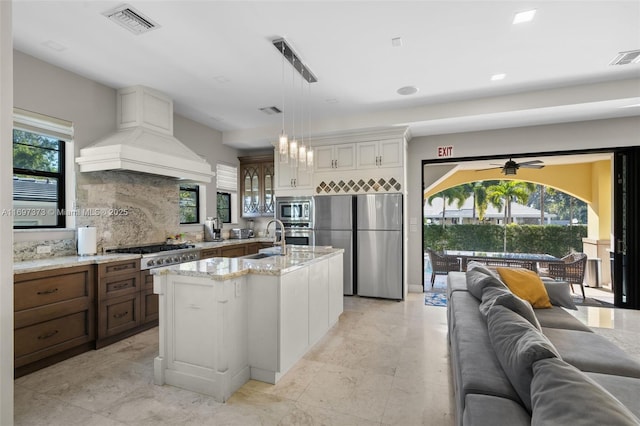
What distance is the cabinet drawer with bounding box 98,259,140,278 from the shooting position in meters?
3.12

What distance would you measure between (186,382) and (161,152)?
258 centimetres

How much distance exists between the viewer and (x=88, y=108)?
142 inches

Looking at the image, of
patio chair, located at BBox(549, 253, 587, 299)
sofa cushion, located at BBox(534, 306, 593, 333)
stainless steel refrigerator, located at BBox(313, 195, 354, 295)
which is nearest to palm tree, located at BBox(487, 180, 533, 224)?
patio chair, located at BBox(549, 253, 587, 299)

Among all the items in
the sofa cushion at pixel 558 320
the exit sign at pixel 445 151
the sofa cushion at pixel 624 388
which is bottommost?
the sofa cushion at pixel 558 320

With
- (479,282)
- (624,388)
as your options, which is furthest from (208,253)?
(624,388)

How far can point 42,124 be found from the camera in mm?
3197

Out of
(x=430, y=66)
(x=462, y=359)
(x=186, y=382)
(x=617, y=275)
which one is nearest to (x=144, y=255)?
(x=186, y=382)

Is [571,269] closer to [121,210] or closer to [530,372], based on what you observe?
[530,372]

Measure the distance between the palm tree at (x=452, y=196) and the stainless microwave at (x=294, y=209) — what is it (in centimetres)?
501

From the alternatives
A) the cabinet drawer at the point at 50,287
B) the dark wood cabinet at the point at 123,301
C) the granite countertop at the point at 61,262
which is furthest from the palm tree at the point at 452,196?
the cabinet drawer at the point at 50,287

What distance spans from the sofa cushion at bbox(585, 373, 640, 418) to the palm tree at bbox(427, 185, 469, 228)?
7767mm

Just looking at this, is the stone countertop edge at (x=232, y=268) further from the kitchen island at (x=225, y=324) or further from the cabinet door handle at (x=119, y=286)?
the cabinet door handle at (x=119, y=286)

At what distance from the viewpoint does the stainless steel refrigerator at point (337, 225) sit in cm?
516

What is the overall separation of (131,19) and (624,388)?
160 inches
